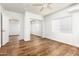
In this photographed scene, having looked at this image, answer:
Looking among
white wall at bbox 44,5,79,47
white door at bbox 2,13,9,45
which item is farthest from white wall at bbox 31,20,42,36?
white door at bbox 2,13,9,45

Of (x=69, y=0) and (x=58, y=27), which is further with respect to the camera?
(x=58, y=27)

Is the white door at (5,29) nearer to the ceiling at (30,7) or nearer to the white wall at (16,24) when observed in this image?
the white wall at (16,24)

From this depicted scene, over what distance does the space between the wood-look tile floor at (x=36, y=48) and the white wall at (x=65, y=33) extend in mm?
124

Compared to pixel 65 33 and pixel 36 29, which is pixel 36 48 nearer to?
pixel 36 29

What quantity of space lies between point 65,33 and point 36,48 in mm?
734

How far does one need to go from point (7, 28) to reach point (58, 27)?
1177mm

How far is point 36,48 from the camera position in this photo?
2.05 m

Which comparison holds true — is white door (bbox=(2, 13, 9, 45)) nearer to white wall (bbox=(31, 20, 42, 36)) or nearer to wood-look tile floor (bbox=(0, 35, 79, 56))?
wood-look tile floor (bbox=(0, 35, 79, 56))

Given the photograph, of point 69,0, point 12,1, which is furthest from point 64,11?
point 12,1

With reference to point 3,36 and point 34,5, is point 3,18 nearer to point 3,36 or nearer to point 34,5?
point 3,36

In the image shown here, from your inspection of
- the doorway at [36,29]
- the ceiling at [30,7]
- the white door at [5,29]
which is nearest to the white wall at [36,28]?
the doorway at [36,29]

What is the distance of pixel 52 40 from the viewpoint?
219cm

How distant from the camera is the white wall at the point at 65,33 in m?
1.96

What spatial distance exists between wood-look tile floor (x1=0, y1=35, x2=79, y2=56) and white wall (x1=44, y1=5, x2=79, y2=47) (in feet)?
0.41
